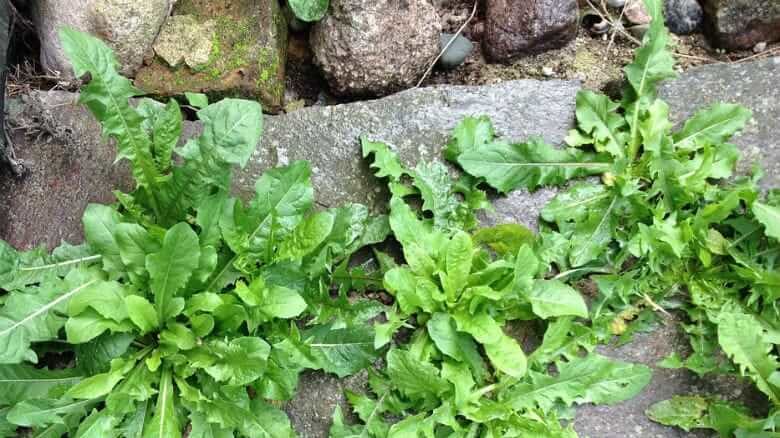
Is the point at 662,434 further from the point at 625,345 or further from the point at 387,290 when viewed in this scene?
the point at 387,290

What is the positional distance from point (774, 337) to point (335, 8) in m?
1.95

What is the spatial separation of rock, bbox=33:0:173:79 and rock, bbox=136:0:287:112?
2.2 inches

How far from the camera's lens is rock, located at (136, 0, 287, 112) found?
2.66 m

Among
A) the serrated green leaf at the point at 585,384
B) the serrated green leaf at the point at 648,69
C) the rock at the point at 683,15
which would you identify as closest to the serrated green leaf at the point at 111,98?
the serrated green leaf at the point at 585,384

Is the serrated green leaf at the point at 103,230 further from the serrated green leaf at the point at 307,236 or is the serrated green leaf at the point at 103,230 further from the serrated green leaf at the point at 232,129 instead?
the serrated green leaf at the point at 307,236

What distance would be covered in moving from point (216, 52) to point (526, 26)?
1228 mm

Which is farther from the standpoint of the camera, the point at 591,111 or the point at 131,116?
the point at 591,111

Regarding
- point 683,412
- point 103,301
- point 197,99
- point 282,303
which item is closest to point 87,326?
point 103,301

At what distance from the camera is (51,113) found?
2.58 meters

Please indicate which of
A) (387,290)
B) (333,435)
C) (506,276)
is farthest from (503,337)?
(333,435)

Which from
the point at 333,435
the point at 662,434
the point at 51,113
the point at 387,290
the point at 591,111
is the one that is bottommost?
the point at 662,434

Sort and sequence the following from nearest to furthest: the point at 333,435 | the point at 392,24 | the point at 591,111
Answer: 1. the point at 333,435
2. the point at 591,111
3. the point at 392,24

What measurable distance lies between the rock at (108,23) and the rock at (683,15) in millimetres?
2023

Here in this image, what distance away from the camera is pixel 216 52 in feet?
8.78
